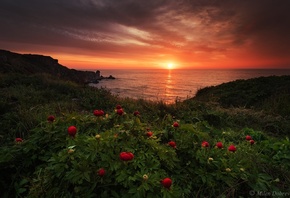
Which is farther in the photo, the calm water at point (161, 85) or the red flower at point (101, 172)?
the calm water at point (161, 85)

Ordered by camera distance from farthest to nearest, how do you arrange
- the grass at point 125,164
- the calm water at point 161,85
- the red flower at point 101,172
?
the calm water at point 161,85 < the grass at point 125,164 < the red flower at point 101,172

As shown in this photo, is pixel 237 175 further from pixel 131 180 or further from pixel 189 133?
pixel 131 180

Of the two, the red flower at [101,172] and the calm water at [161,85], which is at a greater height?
the red flower at [101,172]

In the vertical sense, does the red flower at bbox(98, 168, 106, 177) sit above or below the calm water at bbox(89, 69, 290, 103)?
above

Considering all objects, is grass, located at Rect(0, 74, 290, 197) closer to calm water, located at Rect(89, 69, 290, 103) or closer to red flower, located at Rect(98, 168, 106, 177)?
red flower, located at Rect(98, 168, 106, 177)

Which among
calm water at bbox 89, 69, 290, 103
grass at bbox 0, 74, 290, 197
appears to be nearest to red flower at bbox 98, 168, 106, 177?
grass at bbox 0, 74, 290, 197

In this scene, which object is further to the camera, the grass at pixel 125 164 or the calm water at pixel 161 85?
the calm water at pixel 161 85

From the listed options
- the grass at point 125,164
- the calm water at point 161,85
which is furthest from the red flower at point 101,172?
the calm water at point 161,85

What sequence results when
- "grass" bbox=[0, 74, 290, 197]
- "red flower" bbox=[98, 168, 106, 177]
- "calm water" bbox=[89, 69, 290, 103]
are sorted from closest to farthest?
"red flower" bbox=[98, 168, 106, 177] → "grass" bbox=[0, 74, 290, 197] → "calm water" bbox=[89, 69, 290, 103]

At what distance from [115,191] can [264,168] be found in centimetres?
219

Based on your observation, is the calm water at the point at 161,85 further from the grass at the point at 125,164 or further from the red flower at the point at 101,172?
the red flower at the point at 101,172

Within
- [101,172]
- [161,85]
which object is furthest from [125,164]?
[161,85]

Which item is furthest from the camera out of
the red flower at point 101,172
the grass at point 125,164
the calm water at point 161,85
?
the calm water at point 161,85

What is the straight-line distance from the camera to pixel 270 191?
7.97 feet
